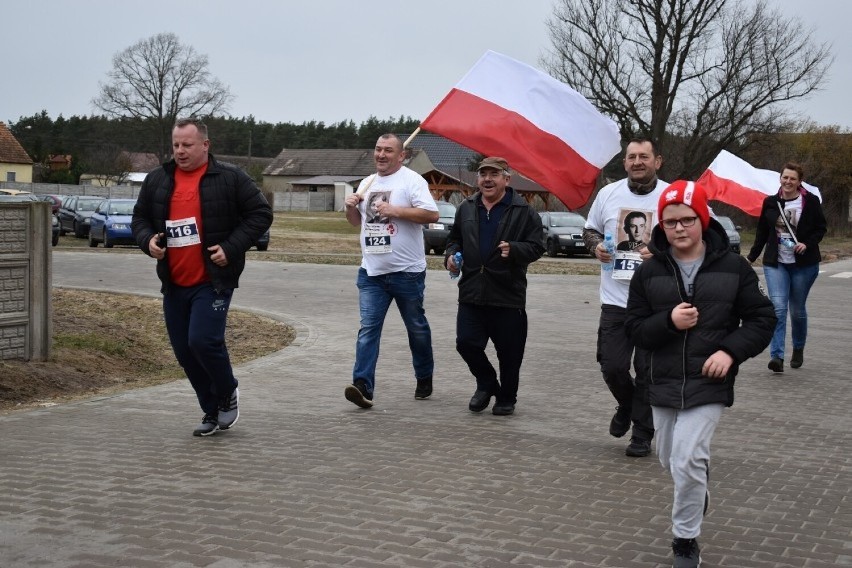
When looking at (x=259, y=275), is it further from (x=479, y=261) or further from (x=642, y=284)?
(x=642, y=284)

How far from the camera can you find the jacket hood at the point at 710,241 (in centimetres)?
519

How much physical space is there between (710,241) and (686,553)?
4.38 ft

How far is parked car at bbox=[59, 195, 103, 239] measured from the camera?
39.2 metres

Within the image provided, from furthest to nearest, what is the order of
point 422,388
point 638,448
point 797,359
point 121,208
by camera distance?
point 121,208
point 797,359
point 422,388
point 638,448

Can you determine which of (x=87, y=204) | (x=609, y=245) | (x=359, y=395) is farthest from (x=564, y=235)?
(x=609, y=245)

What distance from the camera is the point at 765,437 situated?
8250mm

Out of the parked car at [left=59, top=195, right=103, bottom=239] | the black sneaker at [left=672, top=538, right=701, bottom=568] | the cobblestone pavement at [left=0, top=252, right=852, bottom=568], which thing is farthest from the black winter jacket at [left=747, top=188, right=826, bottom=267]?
the parked car at [left=59, top=195, right=103, bottom=239]

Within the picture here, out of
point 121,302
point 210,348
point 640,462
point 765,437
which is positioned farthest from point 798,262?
point 121,302

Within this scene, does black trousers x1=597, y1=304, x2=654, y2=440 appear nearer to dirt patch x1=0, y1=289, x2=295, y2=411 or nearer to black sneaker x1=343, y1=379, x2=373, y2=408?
black sneaker x1=343, y1=379, x2=373, y2=408

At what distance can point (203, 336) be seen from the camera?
24.8 feet

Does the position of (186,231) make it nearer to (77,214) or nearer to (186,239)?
(186,239)

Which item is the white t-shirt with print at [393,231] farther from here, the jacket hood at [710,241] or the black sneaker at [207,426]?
the jacket hood at [710,241]

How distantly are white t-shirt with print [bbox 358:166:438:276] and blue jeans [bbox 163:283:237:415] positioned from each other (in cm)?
155

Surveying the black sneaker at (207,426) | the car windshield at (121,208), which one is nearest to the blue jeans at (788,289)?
the black sneaker at (207,426)
